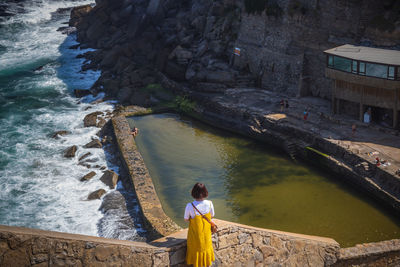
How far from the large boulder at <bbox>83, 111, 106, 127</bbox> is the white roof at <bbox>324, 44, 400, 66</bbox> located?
53.6 feet

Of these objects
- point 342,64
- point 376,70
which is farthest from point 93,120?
point 376,70

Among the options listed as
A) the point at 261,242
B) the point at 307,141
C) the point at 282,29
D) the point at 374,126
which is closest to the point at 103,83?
the point at 282,29

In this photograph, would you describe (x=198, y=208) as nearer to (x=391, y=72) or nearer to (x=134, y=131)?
(x=391, y=72)

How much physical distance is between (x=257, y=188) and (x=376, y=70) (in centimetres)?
909

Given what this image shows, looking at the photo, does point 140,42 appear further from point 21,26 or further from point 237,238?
point 237,238

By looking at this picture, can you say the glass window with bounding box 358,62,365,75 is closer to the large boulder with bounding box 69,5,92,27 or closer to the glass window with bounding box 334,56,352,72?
the glass window with bounding box 334,56,352,72

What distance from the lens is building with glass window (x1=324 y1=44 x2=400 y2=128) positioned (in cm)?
2191

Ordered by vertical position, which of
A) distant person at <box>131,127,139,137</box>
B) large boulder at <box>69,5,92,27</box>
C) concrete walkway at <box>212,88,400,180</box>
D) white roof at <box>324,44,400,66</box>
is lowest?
distant person at <box>131,127,139,137</box>

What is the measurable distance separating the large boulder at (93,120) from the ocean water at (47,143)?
475 mm

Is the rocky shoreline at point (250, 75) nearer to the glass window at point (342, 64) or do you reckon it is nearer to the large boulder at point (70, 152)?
the glass window at point (342, 64)

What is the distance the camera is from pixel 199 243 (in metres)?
7.27

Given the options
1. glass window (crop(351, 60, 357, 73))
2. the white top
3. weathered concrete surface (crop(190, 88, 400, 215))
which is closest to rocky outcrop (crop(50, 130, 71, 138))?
weathered concrete surface (crop(190, 88, 400, 215))

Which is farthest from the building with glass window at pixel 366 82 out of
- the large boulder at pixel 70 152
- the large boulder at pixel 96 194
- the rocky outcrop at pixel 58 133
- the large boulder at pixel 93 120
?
the rocky outcrop at pixel 58 133

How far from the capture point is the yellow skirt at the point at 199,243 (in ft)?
23.9
